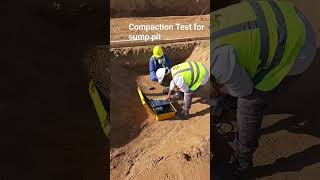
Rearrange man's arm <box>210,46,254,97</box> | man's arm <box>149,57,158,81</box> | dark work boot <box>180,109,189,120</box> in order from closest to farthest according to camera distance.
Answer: man's arm <box>210,46,254,97</box> → man's arm <box>149,57,158,81</box> → dark work boot <box>180,109,189,120</box>

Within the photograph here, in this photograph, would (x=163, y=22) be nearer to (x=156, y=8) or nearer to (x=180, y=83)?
(x=180, y=83)

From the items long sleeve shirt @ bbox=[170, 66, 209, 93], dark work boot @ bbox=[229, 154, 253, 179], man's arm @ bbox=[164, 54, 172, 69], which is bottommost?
dark work boot @ bbox=[229, 154, 253, 179]

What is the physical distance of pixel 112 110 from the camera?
2.32m

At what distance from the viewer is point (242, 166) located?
2.38m

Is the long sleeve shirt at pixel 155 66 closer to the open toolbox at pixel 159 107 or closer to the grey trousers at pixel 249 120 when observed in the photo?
the open toolbox at pixel 159 107

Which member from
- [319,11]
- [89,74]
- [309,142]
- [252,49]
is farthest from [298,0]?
Answer: [89,74]

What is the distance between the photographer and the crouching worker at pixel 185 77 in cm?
227

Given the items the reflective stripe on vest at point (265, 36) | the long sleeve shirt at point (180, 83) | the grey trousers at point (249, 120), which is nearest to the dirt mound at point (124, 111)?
the long sleeve shirt at point (180, 83)

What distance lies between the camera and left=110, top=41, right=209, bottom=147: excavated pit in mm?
2324

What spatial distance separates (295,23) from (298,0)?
3.45 ft

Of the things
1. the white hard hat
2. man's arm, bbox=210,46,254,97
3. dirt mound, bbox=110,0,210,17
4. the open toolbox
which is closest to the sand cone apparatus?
the open toolbox

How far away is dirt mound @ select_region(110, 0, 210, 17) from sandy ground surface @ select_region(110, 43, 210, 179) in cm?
29

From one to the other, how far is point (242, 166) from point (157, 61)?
70 centimetres

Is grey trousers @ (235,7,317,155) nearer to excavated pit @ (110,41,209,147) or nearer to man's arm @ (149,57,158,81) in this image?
excavated pit @ (110,41,209,147)
